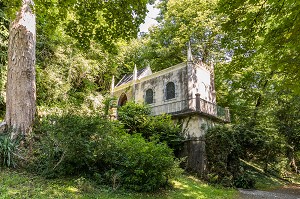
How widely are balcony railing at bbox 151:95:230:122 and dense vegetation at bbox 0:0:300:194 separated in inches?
45.4

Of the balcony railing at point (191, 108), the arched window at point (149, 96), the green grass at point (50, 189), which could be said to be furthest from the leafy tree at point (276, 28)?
the arched window at point (149, 96)

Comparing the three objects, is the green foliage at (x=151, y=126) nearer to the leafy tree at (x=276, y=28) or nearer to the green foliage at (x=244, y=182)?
the green foliage at (x=244, y=182)

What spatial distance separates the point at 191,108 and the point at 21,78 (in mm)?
9819

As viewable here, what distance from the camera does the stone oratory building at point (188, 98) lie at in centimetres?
1324

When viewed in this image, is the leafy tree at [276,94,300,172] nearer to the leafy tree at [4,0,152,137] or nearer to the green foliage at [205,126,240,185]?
the green foliage at [205,126,240,185]

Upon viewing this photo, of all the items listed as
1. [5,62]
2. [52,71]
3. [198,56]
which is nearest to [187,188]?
[52,71]

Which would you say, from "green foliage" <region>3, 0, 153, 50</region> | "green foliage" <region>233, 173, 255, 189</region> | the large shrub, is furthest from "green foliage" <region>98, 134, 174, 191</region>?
"green foliage" <region>233, 173, 255, 189</region>

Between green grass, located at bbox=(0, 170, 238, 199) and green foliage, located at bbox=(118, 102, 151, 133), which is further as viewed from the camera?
green foliage, located at bbox=(118, 102, 151, 133)

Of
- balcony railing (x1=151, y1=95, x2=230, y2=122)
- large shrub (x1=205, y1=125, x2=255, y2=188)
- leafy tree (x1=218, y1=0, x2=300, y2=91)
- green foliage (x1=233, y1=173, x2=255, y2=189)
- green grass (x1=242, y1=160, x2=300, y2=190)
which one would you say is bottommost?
green grass (x1=242, y1=160, x2=300, y2=190)

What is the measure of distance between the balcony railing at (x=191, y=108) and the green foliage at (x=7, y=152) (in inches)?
366

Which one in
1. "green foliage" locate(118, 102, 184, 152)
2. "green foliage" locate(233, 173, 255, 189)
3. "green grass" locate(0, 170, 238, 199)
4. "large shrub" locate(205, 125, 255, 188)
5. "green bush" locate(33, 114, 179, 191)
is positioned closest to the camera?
"green grass" locate(0, 170, 238, 199)

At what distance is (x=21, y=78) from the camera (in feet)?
24.4

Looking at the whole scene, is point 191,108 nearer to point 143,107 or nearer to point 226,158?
point 143,107

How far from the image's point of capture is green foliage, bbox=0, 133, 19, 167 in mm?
6430
